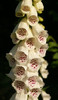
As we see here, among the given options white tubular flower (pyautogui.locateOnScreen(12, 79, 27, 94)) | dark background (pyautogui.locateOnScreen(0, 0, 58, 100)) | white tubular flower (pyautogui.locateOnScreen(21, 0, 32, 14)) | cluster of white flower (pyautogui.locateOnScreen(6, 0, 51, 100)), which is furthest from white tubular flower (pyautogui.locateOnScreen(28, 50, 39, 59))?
dark background (pyautogui.locateOnScreen(0, 0, 58, 100))

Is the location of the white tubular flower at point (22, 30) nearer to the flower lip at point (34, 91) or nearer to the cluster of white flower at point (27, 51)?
the cluster of white flower at point (27, 51)

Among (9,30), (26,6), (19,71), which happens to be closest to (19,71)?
(19,71)

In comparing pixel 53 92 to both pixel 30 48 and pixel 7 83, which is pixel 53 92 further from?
pixel 30 48

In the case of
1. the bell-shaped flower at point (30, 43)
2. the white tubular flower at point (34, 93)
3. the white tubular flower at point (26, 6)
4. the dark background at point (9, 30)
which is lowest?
the dark background at point (9, 30)

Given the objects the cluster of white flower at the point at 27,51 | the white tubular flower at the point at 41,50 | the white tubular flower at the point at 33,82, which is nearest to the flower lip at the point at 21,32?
the cluster of white flower at the point at 27,51

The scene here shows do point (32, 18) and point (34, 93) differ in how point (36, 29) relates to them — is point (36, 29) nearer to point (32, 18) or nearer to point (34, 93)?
point (32, 18)

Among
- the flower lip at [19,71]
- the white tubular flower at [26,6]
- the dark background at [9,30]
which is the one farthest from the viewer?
the dark background at [9,30]

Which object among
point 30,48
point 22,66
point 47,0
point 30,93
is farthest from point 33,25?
point 47,0
